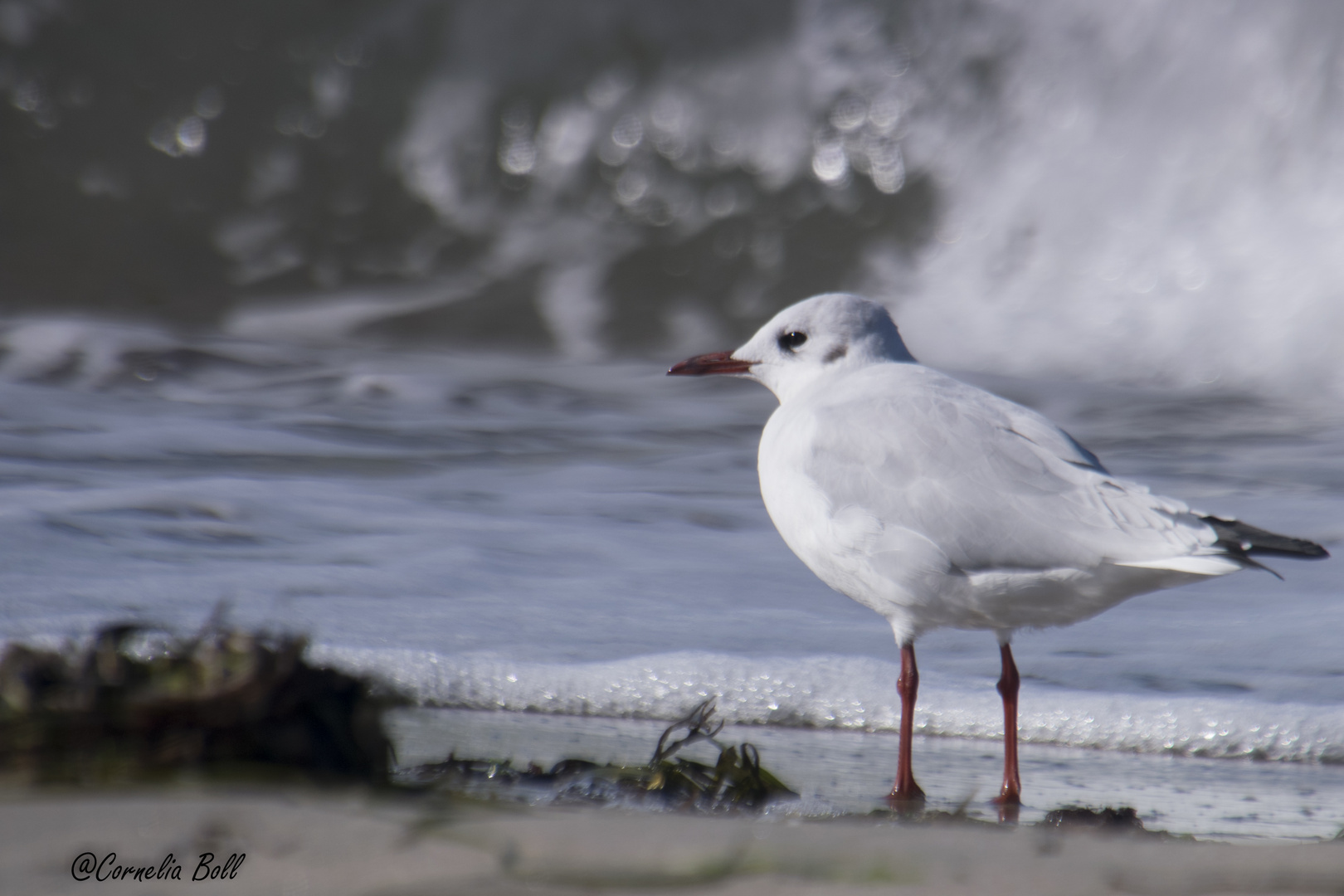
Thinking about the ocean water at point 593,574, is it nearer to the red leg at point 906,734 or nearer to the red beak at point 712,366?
the red leg at point 906,734

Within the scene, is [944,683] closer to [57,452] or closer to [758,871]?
[758,871]

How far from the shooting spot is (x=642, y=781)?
2602 mm

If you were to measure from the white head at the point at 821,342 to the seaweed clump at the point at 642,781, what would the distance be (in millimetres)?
1106

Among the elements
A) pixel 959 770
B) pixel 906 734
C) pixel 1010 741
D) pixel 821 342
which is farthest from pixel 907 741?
pixel 821 342

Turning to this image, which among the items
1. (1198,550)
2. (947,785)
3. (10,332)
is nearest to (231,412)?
(10,332)

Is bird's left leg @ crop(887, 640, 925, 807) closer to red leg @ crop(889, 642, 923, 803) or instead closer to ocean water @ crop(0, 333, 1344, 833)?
red leg @ crop(889, 642, 923, 803)

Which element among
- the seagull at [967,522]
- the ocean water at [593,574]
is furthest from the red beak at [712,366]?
the ocean water at [593,574]

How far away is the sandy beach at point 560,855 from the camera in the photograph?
5.46ft

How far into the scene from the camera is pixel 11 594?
434cm

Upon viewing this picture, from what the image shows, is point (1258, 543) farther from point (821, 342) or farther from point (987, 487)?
point (821, 342)

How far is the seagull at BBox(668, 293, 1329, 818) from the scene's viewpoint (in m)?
2.62

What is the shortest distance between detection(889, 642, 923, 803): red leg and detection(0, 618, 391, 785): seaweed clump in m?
1.10

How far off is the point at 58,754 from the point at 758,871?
1.18 meters

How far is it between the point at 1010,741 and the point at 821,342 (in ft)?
3.70
